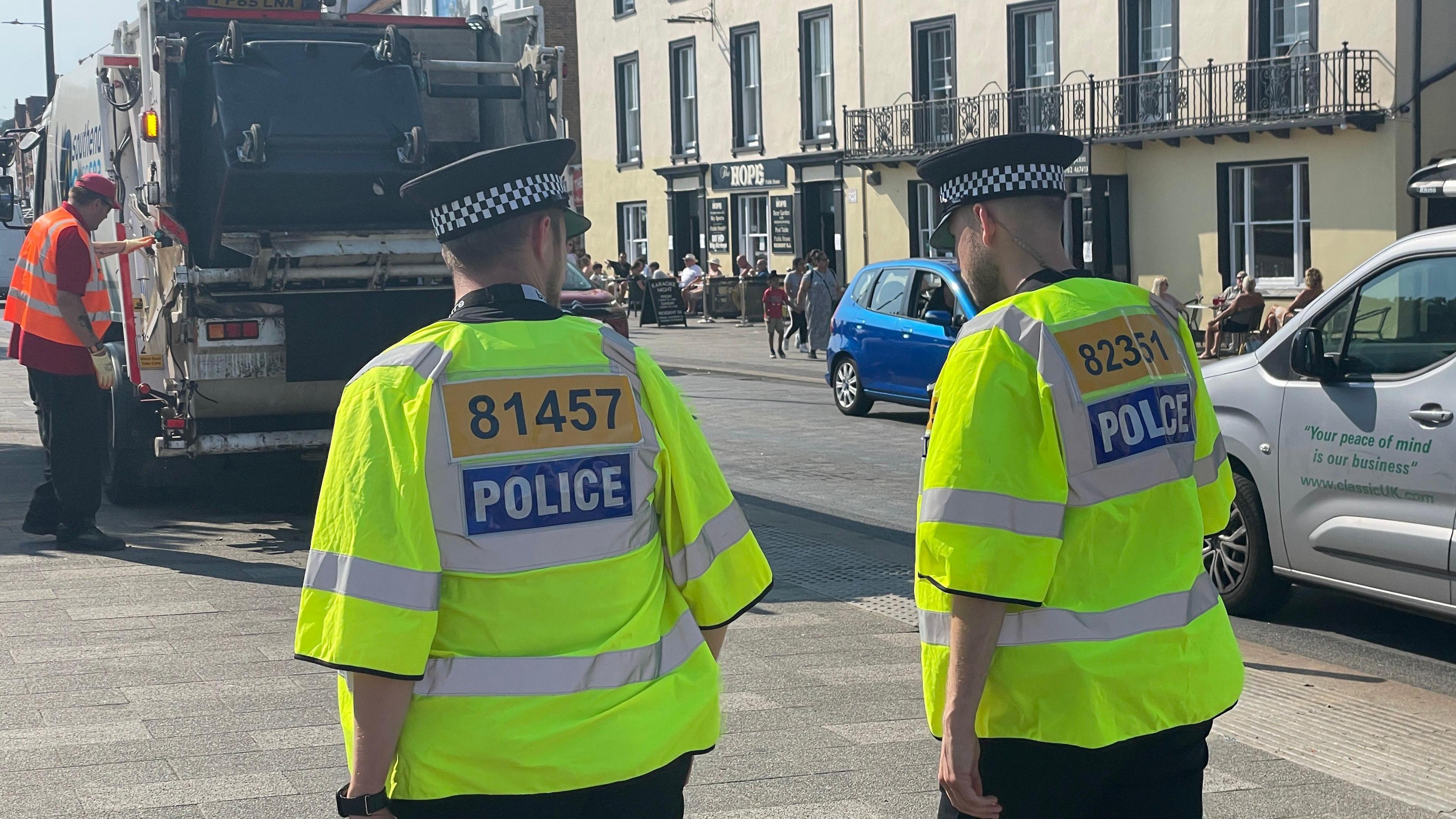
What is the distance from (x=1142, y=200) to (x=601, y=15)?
1813cm

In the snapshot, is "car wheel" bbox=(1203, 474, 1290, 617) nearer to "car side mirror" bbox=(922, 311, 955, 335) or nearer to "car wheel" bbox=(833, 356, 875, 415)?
"car side mirror" bbox=(922, 311, 955, 335)

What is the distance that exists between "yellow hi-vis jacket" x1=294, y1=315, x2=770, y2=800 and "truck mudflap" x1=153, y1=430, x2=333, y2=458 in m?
6.62

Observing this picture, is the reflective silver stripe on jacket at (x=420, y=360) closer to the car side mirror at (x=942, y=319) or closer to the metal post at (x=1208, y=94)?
the car side mirror at (x=942, y=319)

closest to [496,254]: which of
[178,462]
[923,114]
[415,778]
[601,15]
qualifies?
[415,778]

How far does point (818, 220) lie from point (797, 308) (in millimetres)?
8993

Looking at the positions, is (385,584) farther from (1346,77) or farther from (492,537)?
(1346,77)

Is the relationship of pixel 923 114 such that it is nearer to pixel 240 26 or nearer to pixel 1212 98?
pixel 1212 98

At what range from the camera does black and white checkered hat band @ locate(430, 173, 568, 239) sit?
2.58m

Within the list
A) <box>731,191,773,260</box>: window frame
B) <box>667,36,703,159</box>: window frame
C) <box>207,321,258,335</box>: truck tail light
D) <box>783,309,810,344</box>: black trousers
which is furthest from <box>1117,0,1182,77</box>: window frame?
<box>207,321,258,335</box>: truck tail light

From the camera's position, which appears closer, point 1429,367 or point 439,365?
point 439,365

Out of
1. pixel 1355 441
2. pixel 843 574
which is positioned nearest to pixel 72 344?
pixel 843 574

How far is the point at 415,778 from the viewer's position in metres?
2.40

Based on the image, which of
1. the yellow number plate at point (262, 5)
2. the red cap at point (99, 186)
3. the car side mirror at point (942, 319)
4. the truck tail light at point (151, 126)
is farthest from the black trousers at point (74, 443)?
the car side mirror at point (942, 319)

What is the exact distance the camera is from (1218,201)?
23.7 metres
